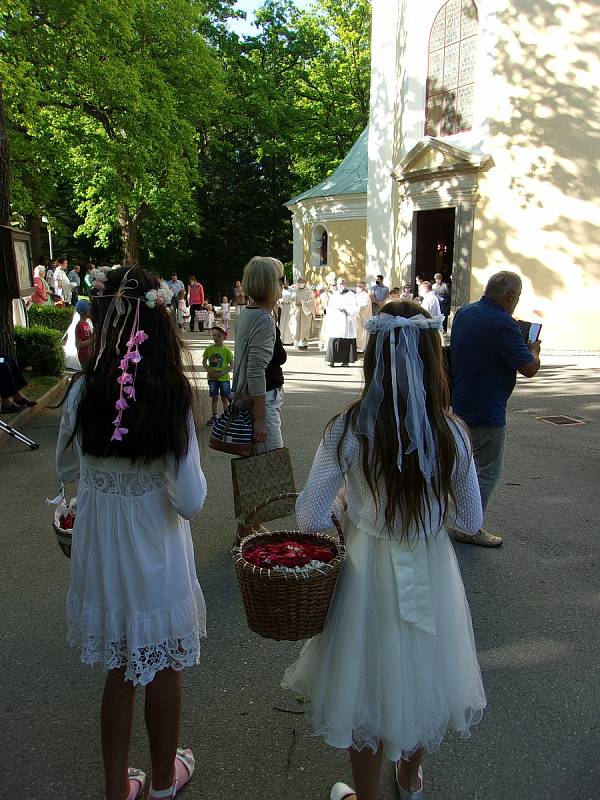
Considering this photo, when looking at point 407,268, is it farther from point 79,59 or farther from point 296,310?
point 79,59

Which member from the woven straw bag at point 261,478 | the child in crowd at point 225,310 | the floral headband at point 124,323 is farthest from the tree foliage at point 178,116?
the floral headband at point 124,323

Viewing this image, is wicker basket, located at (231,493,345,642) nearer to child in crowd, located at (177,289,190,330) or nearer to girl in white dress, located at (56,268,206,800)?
girl in white dress, located at (56,268,206,800)

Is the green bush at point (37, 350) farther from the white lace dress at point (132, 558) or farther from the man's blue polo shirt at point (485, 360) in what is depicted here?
the white lace dress at point (132, 558)

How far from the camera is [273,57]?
112 feet

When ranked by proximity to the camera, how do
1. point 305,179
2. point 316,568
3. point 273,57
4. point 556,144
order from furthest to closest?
point 305,179 < point 273,57 < point 556,144 < point 316,568

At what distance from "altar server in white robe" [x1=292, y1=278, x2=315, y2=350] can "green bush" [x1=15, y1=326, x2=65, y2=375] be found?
774cm

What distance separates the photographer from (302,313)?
57.1 feet

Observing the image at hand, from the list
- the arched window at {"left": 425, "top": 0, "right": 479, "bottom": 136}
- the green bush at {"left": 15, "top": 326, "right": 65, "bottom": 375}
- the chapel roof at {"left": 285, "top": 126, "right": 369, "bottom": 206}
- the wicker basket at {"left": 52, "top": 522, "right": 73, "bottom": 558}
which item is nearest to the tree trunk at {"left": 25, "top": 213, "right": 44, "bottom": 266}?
the chapel roof at {"left": 285, "top": 126, "right": 369, "bottom": 206}

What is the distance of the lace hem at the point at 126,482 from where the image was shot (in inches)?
84.0

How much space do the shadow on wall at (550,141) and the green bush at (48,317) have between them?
10650 mm

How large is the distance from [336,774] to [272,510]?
127cm

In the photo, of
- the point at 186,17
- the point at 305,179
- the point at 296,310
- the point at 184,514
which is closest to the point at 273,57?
the point at 305,179

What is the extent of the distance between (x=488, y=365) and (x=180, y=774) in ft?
10.4

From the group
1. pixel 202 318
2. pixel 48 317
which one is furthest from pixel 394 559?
pixel 202 318
